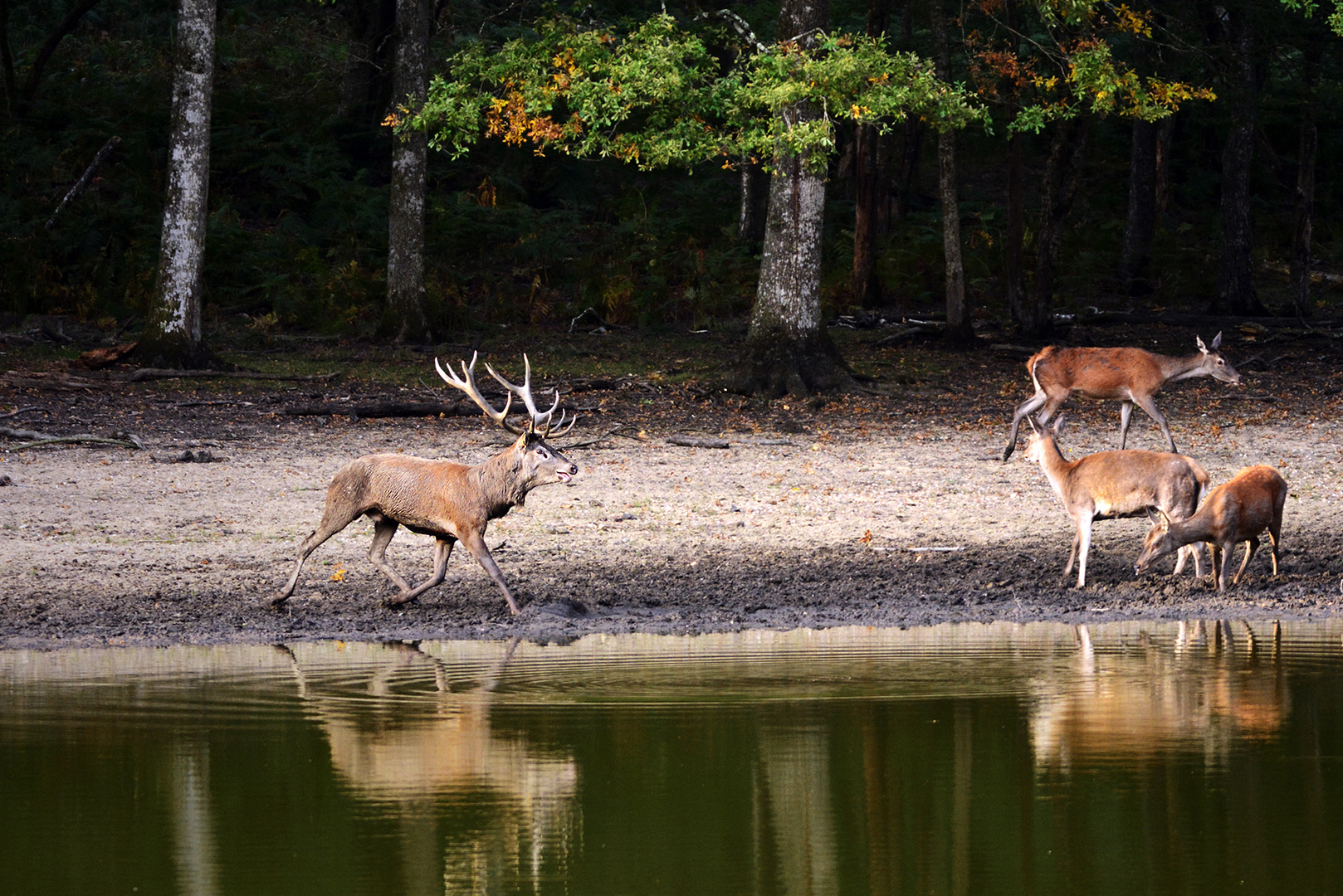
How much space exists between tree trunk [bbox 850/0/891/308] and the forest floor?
7050mm

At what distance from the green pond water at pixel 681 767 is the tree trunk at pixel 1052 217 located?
54.6ft

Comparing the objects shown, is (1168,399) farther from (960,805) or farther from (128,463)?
(960,805)

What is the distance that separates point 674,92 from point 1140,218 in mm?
17697

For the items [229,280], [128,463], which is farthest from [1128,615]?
[229,280]

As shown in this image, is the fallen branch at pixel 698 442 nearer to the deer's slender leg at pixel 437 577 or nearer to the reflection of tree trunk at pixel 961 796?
the deer's slender leg at pixel 437 577

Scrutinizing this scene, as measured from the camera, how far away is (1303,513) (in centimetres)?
1442

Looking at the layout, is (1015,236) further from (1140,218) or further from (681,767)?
(681,767)

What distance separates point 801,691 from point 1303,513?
7102 mm

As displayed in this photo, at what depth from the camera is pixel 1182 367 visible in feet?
63.0

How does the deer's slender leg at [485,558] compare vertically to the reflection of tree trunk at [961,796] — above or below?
above

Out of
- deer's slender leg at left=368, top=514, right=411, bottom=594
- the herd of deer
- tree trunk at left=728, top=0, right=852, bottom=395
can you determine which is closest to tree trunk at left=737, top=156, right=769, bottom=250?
tree trunk at left=728, top=0, right=852, bottom=395

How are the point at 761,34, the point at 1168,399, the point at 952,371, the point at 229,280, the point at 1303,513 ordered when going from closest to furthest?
the point at 1303,513 < the point at 1168,399 < the point at 952,371 < the point at 229,280 < the point at 761,34

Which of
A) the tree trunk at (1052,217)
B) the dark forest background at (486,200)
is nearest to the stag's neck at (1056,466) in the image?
the dark forest background at (486,200)

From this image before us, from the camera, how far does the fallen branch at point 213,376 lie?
2105cm
